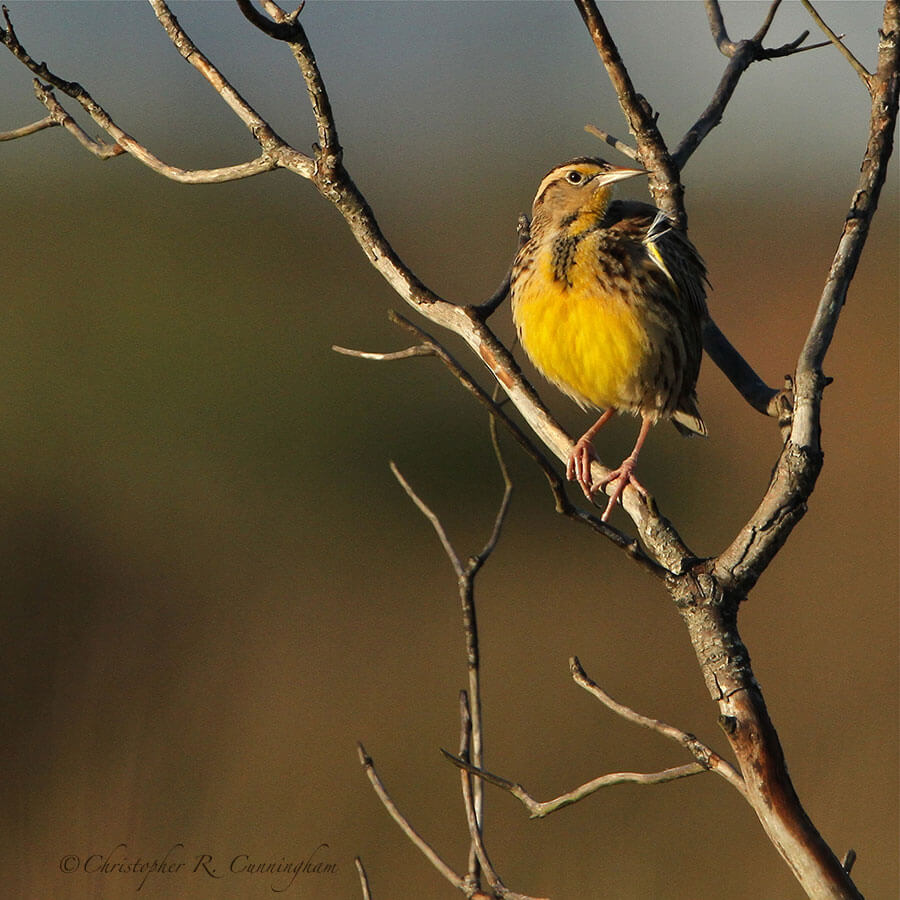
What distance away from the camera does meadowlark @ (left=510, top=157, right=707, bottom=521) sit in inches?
158

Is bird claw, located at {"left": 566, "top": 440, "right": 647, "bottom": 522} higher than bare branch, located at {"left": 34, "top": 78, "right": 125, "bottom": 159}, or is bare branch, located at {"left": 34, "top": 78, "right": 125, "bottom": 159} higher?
bare branch, located at {"left": 34, "top": 78, "right": 125, "bottom": 159}

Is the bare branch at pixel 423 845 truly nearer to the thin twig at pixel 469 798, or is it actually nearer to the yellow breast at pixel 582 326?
the thin twig at pixel 469 798

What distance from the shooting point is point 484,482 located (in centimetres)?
1339

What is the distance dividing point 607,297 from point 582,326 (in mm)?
130

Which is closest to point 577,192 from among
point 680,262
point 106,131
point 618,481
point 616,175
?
point 616,175

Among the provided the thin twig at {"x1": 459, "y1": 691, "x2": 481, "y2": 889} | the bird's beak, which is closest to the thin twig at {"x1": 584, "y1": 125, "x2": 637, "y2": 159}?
the bird's beak

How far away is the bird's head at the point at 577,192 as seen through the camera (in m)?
4.21

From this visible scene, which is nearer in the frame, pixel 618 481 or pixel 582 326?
pixel 618 481

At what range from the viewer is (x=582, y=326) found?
402 cm

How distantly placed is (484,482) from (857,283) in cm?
624

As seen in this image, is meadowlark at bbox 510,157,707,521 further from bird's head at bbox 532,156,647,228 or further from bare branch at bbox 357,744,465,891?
bare branch at bbox 357,744,465,891

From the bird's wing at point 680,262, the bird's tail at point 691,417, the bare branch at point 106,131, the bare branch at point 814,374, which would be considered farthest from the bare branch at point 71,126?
the bird's tail at point 691,417

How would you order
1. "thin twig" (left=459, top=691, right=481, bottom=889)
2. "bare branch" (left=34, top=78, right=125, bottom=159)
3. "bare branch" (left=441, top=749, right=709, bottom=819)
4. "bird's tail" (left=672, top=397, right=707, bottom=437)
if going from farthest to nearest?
"bird's tail" (left=672, top=397, right=707, bottom=437), "bare branch" (left=34, top=78, right=125, bottom=159), "thin twig" (left=459, top=691, right=481, bottom=889), "bare branch" (left=441, top=749, right=709, bottom=819)

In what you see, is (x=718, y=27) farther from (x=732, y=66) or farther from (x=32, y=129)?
(x=32, y=129)
